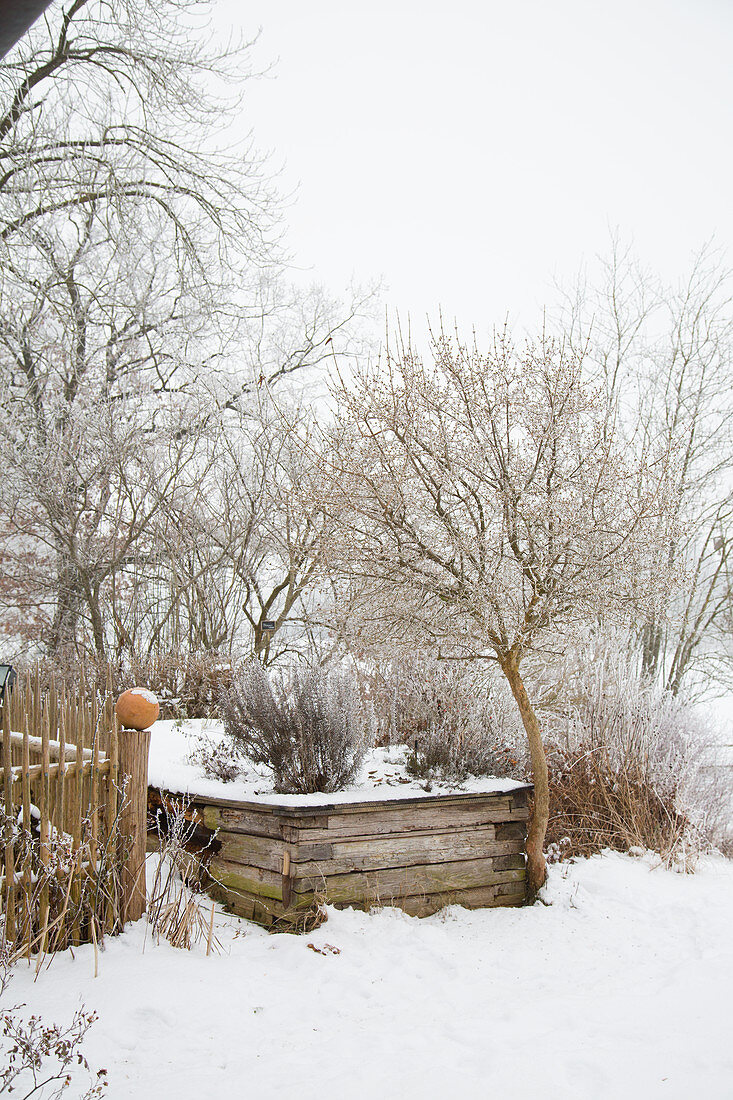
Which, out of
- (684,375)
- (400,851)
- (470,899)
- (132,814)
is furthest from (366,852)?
(684,375)

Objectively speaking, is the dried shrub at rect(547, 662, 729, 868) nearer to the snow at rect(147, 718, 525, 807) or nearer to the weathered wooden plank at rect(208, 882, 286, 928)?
the snow at rect(147, 718, 525, 807)

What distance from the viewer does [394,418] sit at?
172 inches

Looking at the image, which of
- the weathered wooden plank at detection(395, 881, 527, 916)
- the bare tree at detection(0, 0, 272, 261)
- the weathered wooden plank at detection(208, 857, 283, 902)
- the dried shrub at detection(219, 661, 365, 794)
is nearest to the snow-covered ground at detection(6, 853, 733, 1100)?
the weathered wooden plank at detection(395, 881, 527, 916)

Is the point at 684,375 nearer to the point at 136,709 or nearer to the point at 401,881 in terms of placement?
the point at 401,881

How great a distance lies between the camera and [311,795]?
4164mm

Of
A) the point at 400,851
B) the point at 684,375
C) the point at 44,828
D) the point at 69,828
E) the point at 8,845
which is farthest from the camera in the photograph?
the point at 684,375

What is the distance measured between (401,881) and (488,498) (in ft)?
7.51

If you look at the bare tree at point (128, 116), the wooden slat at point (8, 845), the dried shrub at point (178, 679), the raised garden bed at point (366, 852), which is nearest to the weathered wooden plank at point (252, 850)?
the raised garden bed at point (366, 852)

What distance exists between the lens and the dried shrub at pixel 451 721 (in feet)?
15.9

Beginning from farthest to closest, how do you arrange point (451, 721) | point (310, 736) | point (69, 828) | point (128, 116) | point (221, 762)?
point (128, 116), point (451, 721), point (221, 762), point (310, 736), point (69, 828)

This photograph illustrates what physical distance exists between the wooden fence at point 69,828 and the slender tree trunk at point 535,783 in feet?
7.53

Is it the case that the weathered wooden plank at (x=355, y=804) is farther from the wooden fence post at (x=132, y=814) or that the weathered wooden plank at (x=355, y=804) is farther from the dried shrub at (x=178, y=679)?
the dried shrub at (x=178, y=679)

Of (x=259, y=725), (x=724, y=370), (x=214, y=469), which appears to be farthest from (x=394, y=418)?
(x=724, y=370)

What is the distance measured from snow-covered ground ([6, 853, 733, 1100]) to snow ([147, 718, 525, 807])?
0.62 meters
